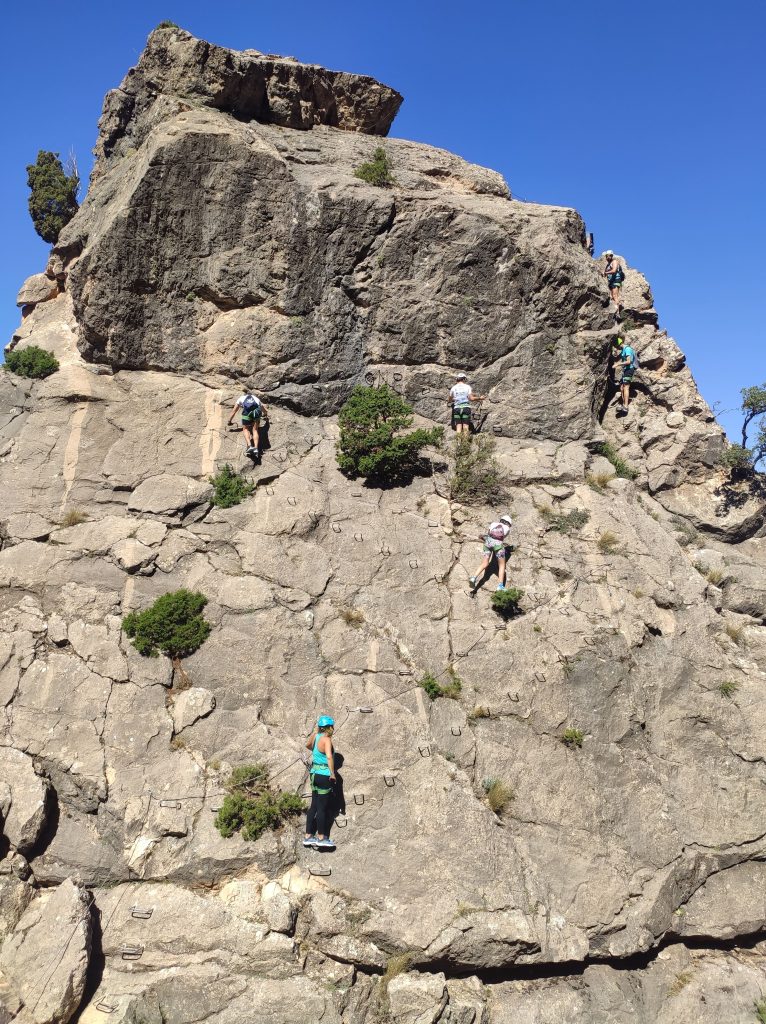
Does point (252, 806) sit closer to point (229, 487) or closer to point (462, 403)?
point (229, 487)

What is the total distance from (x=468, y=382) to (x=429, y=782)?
10866 mm

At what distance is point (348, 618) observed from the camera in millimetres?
13695

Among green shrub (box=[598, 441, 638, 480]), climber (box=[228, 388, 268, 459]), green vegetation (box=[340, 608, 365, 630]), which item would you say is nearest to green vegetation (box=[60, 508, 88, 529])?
climber (box=[228, 388, 268, 459])

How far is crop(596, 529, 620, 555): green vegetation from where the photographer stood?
1551cm

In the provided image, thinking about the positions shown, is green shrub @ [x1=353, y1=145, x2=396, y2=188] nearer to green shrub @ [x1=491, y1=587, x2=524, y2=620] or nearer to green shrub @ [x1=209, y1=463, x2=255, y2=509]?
green shrub @ [x1=209, y1=463, x2=255, y2=509]

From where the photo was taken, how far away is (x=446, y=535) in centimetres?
1555

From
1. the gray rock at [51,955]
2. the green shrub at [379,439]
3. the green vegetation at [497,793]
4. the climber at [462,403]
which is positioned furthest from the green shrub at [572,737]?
the gray rock at [51,955]

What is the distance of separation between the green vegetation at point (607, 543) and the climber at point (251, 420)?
8611 millimetres

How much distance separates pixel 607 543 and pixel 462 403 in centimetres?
519

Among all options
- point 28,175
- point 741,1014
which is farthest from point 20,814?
point 28,175

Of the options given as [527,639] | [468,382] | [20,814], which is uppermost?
[468,382]

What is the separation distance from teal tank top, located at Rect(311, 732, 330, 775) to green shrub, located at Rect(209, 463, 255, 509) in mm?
6362

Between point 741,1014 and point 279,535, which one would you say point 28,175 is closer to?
point 279,535

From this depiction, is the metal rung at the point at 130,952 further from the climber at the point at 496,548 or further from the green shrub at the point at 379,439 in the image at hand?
the green shrub at the point at 379,439
